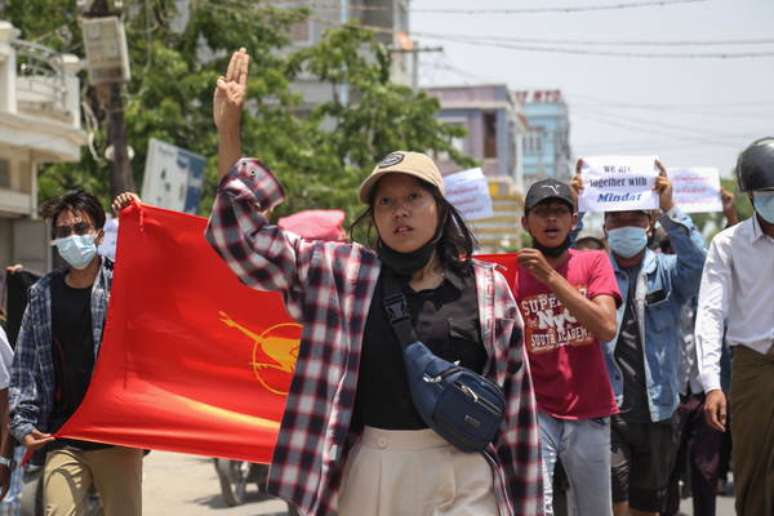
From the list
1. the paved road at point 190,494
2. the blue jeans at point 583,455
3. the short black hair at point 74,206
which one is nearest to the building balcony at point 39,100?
the paved road at point 190,494

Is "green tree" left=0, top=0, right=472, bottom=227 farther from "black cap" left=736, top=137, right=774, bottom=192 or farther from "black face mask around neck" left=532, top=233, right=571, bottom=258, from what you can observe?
"black cap" left=736, top=137, right=774, bottom=192

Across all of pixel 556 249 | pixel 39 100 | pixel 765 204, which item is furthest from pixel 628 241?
pixel 39 100

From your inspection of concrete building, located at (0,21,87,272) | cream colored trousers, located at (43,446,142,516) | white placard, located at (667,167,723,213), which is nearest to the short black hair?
cream colored trousers, located at (43,446,142,516)

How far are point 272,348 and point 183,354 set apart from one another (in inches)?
18.4

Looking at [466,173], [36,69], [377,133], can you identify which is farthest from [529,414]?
[377,133]

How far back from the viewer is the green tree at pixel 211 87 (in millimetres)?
23906

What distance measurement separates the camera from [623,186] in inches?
274

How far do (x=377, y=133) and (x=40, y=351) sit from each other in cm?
2433

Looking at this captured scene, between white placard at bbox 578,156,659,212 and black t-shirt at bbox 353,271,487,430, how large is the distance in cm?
305

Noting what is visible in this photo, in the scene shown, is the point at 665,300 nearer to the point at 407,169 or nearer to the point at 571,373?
the point at 571,373

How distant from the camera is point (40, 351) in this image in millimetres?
5711

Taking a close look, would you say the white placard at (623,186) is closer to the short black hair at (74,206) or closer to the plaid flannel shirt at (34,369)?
the short black hair at (74,206)

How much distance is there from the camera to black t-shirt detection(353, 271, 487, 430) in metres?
3.91

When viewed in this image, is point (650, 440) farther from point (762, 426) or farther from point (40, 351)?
point (40, 351)
